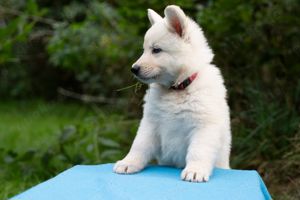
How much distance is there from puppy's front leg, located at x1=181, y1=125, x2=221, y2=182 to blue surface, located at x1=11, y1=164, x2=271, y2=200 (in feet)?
0.20

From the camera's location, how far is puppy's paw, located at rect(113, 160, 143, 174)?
3.75 metres

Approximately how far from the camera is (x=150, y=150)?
12.8 feet

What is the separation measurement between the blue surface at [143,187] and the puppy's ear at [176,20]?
92cm

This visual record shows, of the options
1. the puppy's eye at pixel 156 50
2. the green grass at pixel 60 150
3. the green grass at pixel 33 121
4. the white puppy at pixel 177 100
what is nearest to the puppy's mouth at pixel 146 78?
the white puppy at pixel 177 100

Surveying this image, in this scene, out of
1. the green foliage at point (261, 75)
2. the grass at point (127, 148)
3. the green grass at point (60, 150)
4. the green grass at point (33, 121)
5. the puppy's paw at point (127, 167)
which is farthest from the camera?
the green grass at point (33, 121)

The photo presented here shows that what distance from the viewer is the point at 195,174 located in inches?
138

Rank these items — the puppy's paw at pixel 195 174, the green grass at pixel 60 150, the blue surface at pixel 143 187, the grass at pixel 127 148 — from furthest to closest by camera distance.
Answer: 1. the green grass at pixel 60 150
2. the grass at pixel 127 148
3. the puppy's paw at pixel 195 174
4. the blue surface at pixel 143 187

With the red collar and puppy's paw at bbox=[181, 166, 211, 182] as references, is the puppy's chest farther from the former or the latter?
puppy's paw at bbox=[181, 166, 211, 182]

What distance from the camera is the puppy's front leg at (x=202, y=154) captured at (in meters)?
3.52

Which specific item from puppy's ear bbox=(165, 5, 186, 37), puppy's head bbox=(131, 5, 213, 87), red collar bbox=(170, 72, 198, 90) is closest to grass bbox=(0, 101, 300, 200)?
red collar bbox=(170, 72, 198, 90)

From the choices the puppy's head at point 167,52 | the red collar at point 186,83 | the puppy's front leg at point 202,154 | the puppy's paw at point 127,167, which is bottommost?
the puppy's paw at point 127,167

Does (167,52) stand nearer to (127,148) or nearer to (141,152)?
(141,152)

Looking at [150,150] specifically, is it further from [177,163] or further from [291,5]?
[291,5]

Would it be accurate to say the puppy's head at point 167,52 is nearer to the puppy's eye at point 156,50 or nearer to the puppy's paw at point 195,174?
the puppy's eye at point 156,50
